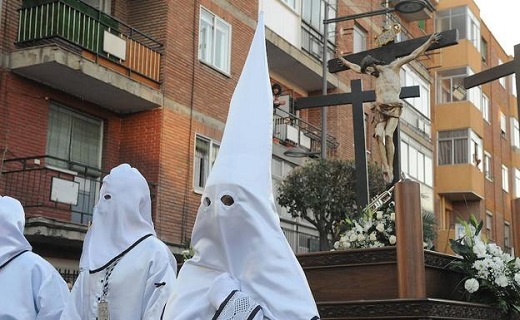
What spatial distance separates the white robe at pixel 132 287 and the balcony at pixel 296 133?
53.3 feet

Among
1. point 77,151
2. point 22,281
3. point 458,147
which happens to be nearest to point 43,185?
point 77,151

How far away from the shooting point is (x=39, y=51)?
578 inches

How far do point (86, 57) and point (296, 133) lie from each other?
8741 millimetres

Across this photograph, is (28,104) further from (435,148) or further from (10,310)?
(435,148)

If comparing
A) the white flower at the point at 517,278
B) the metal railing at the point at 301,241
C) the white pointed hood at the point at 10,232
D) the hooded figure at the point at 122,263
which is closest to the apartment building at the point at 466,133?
the metal railing at the point at 301,241

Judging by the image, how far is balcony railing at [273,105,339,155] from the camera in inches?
891

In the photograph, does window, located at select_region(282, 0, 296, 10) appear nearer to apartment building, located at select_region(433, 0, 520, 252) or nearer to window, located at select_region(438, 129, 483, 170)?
apartment building, located at select_region(433, 0, 520, 252)

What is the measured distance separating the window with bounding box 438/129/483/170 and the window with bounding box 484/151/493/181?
214 cm

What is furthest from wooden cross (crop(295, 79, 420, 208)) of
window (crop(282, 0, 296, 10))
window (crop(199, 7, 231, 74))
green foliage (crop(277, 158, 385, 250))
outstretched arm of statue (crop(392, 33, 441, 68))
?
window (crop(282, 0, 296, 10))

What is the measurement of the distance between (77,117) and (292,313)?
14.0 m

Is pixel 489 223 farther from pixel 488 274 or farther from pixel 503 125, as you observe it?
pixel 488 274

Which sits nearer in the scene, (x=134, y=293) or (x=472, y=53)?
(x=134, y=293)

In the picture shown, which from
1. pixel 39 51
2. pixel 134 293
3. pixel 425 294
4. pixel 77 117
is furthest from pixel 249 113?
pixel 77 117

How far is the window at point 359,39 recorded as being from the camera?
1095 inches
